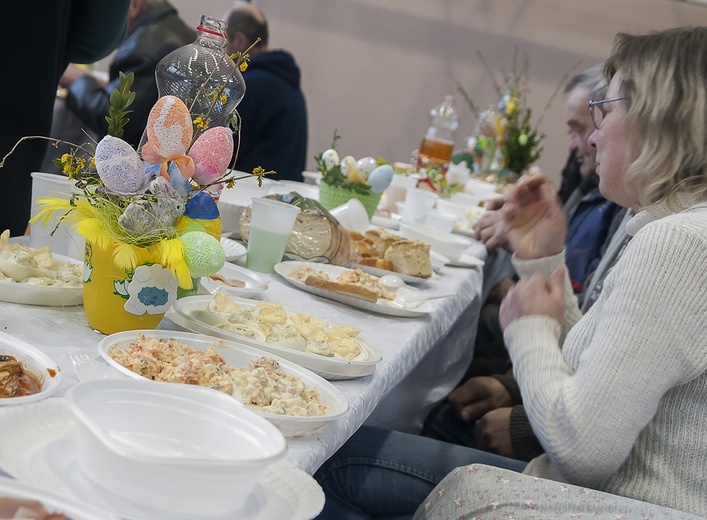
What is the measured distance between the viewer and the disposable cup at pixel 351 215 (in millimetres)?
2191

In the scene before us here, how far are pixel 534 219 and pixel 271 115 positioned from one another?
2305 mm

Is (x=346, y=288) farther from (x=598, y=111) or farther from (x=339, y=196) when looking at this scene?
(x=339, y=196)

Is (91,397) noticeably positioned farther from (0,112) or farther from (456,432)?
(456,432)

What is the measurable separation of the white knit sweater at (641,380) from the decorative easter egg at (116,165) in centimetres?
71

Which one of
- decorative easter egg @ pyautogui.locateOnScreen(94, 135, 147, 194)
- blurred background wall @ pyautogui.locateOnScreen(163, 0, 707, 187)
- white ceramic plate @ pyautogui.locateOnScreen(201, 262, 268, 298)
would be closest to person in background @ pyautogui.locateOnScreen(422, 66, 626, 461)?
white ceramic plate @ pyautogui.locateOnScreen(201, 262, 268, 298)

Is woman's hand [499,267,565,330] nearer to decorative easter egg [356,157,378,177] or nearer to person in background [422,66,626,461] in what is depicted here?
person in background [422,66,626,461]

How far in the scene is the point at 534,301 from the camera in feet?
4.59

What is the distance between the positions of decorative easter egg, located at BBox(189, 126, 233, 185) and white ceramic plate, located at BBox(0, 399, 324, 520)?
47 centimetres

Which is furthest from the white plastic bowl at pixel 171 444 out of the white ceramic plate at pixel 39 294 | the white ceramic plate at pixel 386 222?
the white ceramic plate at pixel 386 222

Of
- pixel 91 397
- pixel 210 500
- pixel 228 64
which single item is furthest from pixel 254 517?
pixel 228 64

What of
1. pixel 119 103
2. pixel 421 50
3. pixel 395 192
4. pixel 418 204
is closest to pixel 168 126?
pixel 119 103

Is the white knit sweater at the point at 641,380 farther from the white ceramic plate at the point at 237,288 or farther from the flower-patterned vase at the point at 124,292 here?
the flower-patterned vase at the point at 124,292

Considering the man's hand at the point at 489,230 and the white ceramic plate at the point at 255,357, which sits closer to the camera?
the white ceramic plate at the point at 255,357

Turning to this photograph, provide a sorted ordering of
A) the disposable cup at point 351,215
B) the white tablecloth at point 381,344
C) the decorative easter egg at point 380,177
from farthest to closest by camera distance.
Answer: the decorative easter egg at point 380,177
the disposable cup at point 351,215
the white tablecloth at point 381,344
